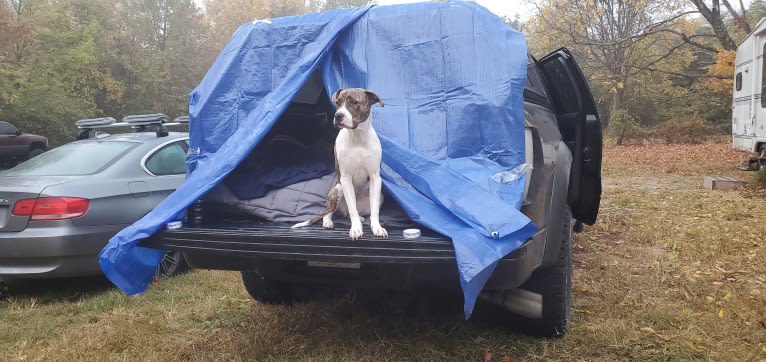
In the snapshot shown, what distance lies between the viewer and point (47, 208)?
4203mm

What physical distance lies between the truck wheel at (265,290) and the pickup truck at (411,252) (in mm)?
17

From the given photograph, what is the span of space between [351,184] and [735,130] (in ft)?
33.3

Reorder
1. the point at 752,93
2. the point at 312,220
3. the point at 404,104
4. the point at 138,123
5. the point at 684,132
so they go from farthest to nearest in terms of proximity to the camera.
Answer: the point at 684,132
the point at 752,93
the point at 138,123
the point at 404,104
the point at 312,220

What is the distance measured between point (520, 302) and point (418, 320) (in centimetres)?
Result: 80

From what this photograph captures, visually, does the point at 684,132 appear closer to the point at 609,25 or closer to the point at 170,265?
the point at 609,25

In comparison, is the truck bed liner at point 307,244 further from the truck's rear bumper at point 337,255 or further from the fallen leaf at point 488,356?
the fallen leaf at point 488,356

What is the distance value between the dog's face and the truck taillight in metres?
2.58

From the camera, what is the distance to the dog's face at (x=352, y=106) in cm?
281

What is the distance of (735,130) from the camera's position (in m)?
10.5

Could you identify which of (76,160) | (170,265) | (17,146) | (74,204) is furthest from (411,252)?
(17,146)

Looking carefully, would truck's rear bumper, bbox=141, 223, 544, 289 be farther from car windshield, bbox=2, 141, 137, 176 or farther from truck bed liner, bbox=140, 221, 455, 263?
car windshield, bbox=2, 141, 137, 176

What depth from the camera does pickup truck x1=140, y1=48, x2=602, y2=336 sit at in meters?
2.54

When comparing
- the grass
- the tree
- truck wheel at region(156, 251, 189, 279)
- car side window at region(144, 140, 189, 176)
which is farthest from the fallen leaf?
the tree

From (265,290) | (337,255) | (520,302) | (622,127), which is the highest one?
(622,127)
